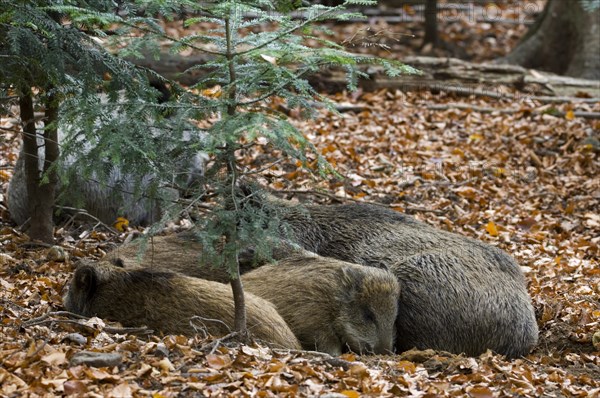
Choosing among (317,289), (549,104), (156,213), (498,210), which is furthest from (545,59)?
(317,289)

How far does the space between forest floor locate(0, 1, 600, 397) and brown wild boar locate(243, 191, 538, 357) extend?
0.29 m

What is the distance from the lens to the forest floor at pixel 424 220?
15.4 feet

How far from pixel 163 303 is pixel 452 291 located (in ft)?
7.32

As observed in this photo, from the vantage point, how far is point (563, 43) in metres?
14.6

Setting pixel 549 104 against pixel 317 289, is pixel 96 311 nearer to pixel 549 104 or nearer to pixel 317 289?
pixel 317 289

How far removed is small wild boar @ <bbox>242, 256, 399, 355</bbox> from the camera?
19.9 ft

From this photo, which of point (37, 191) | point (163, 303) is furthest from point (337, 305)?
point (37, 191)

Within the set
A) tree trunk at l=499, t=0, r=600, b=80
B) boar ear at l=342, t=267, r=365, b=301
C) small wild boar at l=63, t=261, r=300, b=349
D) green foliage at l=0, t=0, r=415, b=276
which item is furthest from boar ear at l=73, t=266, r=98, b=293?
tree trunk at l=499, t=0, r=600, b=80

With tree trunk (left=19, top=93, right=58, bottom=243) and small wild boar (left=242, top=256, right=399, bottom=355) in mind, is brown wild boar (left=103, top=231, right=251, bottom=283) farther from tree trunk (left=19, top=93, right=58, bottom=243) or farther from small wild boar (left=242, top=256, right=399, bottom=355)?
tree trunk (left=19, top=93, right=58, bottom=243)

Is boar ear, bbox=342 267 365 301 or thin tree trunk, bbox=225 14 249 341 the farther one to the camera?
boar ear, bbox=342 267 365 301

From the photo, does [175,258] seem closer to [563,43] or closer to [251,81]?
[251,81]

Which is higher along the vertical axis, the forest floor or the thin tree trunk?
the thin tree trunk

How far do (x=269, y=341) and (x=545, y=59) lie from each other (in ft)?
35.3

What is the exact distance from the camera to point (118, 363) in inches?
185
